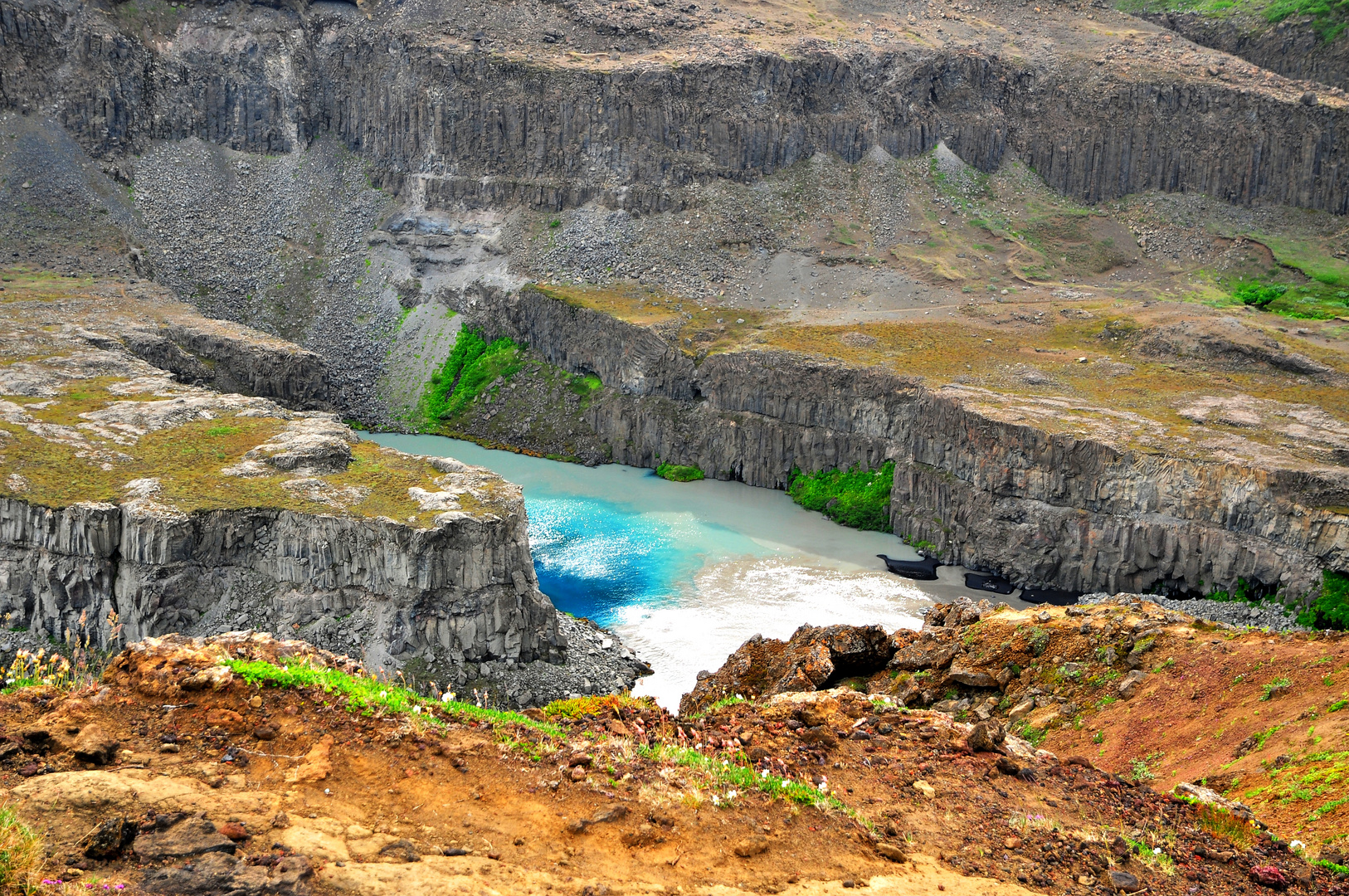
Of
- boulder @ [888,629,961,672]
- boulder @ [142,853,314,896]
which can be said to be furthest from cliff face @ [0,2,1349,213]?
boulder @ [142,853,314,896]

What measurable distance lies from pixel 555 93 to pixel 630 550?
55.7 m

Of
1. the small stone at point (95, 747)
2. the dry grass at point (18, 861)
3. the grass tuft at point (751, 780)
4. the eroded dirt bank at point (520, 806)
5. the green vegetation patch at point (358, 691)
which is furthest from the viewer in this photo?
the green vegetation patch at point (358, 691)

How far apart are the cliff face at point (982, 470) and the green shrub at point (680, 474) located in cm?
76

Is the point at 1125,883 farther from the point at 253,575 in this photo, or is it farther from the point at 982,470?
the point at 982,470

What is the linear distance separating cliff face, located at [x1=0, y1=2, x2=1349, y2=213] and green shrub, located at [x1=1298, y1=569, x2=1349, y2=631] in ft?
217

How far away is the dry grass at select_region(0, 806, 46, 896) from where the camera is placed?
10.8 metres

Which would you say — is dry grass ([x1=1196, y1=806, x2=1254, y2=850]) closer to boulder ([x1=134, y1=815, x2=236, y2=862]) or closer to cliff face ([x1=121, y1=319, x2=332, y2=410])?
boulder ([x1=134, y1=815, x2=236, y2=862])

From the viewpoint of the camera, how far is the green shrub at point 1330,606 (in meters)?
49.8

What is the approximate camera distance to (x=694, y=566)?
63.3 metres

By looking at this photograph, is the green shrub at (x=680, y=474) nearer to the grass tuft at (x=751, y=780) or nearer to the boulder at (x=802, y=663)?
the boulder at (x=802, y=663)

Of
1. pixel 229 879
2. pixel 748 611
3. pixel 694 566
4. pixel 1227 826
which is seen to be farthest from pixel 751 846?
pixel 694 566

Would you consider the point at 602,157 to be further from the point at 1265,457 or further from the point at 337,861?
the point at 337,861

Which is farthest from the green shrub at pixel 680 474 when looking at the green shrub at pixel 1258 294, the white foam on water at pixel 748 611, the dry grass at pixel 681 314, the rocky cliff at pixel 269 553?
the green shrub at pixel 1258 294

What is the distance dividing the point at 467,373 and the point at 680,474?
25.2 meters
